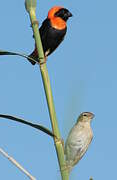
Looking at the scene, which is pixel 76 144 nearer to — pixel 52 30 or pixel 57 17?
pixel 52 30

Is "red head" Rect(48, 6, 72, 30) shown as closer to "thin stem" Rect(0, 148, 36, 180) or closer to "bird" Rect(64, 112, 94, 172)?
"bird" Rect(64, 112, 94, 172)

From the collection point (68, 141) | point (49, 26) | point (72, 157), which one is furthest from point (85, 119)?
point (49, 26)

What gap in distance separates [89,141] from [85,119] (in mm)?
309

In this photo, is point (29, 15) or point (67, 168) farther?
point (29, 15)

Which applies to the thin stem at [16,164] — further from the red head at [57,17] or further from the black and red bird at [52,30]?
the red head at [57,17]

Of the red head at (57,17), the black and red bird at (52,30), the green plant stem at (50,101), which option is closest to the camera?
the green plant stem at (50,101)

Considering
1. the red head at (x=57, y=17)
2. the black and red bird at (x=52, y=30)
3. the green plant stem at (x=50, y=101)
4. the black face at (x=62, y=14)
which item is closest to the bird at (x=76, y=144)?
the green plant stem at (x=50, y=101)

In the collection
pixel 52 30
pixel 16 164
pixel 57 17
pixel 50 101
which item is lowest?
pixel 52 30

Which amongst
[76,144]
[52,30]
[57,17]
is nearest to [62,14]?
[57,17]

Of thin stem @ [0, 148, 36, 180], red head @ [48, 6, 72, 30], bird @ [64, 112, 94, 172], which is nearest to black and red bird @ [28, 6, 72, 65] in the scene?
red head @ [48, 6, 72, 30]

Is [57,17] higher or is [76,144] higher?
[76,144]

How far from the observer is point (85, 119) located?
189 cm

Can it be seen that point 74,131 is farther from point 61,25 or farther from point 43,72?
point 61,25

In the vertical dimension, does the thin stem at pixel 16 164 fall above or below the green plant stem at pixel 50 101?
below
